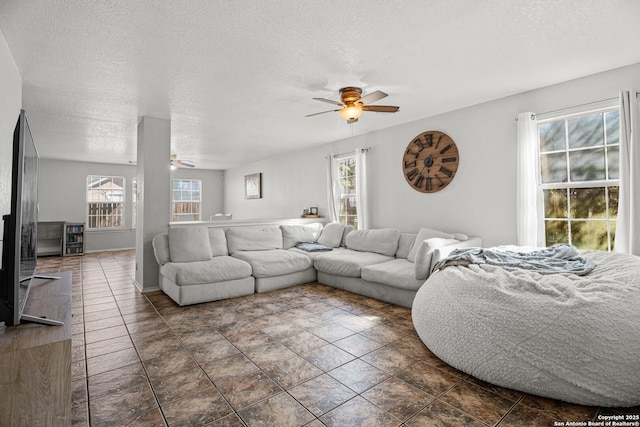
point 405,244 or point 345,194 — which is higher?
point 345,194

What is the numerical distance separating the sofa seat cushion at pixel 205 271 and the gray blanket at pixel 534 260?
247cm

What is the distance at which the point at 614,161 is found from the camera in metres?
3.15

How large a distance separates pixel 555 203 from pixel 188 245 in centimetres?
453

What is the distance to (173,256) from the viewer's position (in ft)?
13.6

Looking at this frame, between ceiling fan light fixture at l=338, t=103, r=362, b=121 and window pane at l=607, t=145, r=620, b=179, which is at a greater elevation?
ceiling fan light fixture at l=338, t=103, r=362, b=121

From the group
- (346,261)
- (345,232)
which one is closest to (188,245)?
(346,261)

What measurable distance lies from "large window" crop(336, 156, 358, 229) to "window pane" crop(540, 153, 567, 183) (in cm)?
291

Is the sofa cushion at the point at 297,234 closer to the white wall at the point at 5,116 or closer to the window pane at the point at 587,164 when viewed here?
the white wall at the point at 5,116

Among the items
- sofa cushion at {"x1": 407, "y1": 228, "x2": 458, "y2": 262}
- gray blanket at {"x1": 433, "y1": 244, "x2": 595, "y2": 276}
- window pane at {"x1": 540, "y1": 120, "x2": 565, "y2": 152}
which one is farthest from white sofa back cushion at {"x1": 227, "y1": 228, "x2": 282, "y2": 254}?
window pane at {"x1": 540, "y1": 120, "x2": 565, "y2": 152}

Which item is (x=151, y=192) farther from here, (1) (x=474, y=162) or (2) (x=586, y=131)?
(2) (x=586, y=131)

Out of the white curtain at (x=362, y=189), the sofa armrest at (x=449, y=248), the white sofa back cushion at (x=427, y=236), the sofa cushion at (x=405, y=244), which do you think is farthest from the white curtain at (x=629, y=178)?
the white curtain at (x=362, y=189)

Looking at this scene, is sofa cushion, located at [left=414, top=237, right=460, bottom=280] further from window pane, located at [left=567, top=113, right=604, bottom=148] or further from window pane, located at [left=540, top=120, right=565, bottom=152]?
window pane, located at [left=567, top=113, right=604, bottom=148]

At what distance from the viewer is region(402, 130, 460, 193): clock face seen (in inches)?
169

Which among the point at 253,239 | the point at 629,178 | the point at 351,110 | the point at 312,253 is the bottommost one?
the point at 312,253
